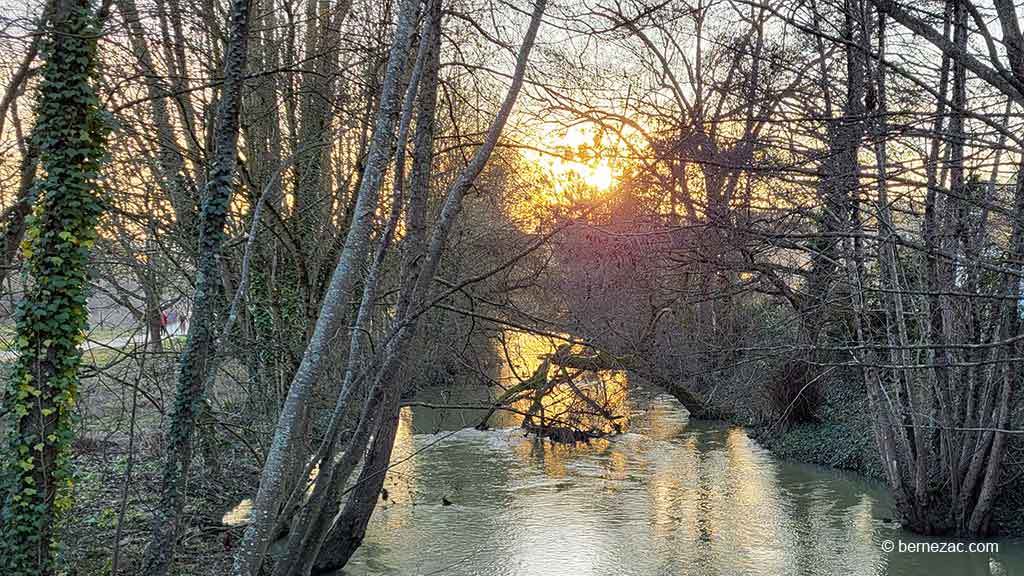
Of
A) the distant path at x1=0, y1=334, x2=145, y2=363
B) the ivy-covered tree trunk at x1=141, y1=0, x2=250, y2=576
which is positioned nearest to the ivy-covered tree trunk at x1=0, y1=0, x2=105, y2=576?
the distant path at x1=0, y1=334, x2=145, y2=363

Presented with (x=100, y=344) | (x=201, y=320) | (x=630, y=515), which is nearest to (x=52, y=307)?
(x=100, y=344)

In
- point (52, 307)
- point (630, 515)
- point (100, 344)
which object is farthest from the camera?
point (630, 515)

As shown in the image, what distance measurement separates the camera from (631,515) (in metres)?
10.8

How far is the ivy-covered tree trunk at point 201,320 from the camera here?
5.54m

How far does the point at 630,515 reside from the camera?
10.8 meters

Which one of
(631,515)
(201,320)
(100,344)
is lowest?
(631,515)

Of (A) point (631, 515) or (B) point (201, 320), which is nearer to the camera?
(B) point (201, 320)

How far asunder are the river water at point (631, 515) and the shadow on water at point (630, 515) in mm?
24

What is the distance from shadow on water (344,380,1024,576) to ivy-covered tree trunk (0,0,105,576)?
277 cm

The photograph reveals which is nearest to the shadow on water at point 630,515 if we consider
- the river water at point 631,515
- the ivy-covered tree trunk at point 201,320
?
the river water at point 631,515

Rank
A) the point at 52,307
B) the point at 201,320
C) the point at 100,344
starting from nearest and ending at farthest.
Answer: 1. the point at 201,320
2. the point at 52,307
3. the point at 100,344

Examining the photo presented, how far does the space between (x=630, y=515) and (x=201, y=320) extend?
6695 mm

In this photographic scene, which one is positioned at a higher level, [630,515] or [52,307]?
[52,307]

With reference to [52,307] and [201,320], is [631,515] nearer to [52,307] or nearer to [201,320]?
[201,320]
